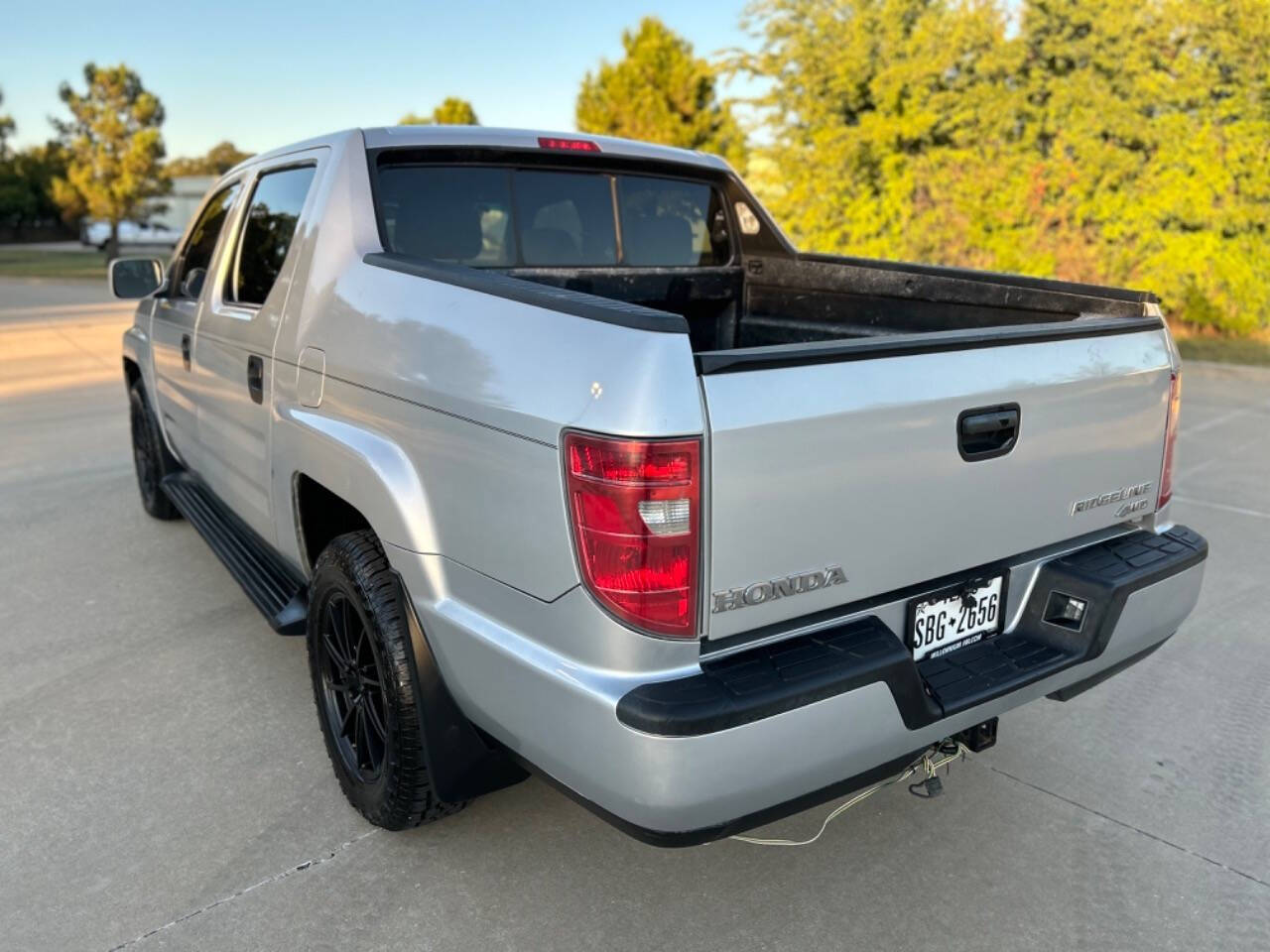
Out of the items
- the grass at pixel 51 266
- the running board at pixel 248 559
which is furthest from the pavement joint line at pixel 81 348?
the grass at pixel 51 266

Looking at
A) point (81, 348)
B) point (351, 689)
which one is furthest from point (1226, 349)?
point (81, 348)

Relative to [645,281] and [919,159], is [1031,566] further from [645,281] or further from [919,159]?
[919,159]

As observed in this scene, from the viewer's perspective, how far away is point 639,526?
1927mm

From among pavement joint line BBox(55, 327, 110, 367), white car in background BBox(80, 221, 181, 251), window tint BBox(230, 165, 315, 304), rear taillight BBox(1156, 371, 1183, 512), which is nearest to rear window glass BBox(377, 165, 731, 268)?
window tint BBox(230, 165, 315, 304)

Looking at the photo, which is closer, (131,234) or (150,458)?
(150,458)

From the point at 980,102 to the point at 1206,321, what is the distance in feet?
13.1

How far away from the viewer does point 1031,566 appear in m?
2.60

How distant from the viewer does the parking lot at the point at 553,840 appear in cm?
246

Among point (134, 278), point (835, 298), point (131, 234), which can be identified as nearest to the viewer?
point (835, 298)

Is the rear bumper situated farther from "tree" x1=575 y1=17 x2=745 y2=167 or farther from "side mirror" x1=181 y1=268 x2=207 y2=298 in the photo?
"tree" x1=575 y1=17 x2=745 y2=167

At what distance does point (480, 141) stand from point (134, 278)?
2.44 m

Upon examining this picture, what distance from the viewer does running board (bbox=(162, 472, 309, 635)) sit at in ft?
10.7

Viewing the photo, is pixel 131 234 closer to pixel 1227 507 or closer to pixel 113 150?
pixel 113 150

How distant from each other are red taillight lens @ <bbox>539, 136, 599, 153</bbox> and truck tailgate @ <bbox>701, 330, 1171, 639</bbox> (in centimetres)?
189
